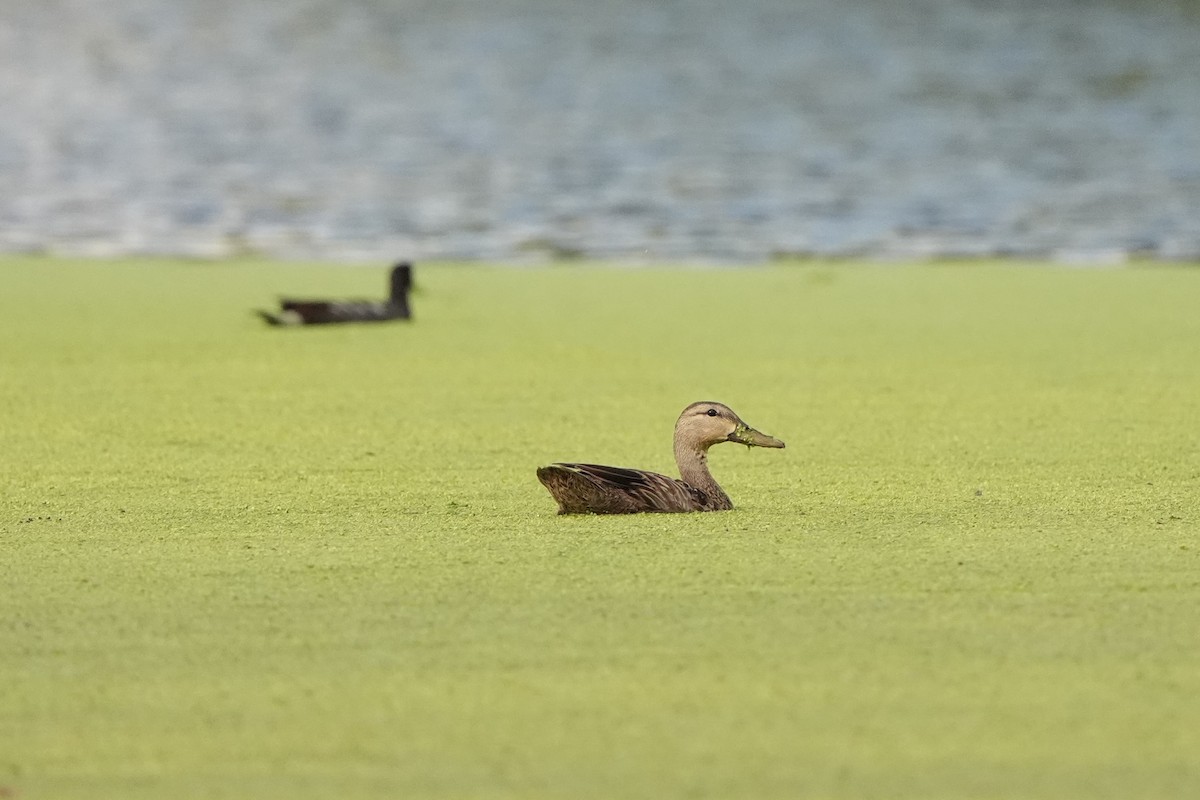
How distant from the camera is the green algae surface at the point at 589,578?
86.6 inches

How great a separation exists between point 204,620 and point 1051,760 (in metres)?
1.21

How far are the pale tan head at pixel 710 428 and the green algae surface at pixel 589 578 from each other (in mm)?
160

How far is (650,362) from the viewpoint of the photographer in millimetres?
5926

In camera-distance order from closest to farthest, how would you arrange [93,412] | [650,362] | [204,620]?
[204,620] < [93,412] < [650,362]

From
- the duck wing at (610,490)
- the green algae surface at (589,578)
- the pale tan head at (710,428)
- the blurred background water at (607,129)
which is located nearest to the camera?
the green algae surface at (589,578)

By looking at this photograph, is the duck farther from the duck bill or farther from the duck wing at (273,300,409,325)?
the duck wing at (273,300,409,325)

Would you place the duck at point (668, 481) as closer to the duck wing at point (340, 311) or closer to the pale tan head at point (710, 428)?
the pale tan head at point (710, 428)

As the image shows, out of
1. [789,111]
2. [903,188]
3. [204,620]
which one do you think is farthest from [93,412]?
[789,111]

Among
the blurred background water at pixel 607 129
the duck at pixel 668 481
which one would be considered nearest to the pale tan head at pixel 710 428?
the duck at pixel 668 481

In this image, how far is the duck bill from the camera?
3.63 m

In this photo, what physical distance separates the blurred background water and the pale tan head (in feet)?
21.7

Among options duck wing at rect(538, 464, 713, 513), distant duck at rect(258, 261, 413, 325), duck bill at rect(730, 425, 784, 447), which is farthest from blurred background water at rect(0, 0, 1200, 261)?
duck wing at rect(538, 464, 713, 513)

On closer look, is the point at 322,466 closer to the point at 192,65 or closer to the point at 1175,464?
the point at 1175,464

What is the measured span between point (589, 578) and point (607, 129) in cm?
1568
